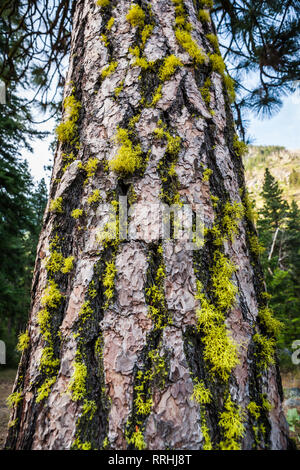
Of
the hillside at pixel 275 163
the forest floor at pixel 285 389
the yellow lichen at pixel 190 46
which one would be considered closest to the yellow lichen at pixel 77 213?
the yellow lichen at pixel 190 46

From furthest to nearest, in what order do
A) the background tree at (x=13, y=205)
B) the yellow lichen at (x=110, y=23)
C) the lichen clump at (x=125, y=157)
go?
the background tree at (x=13, y=205)
the yellow lichen at (x=110, y=23)
the lichen clump at (x=125, y=157)

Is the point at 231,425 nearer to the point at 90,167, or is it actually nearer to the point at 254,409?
the point at 254,409

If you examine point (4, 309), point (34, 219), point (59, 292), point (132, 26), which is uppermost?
point (34, 219)

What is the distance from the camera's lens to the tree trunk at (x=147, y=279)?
24.5 inches

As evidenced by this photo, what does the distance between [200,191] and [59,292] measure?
1.98 ft

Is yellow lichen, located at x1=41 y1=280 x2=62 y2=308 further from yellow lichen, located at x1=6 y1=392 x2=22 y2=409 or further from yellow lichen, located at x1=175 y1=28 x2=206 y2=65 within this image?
yellow lichen, located at x1=175 y1=28 x2=206 y2=65

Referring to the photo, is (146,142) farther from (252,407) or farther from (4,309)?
(4,309)

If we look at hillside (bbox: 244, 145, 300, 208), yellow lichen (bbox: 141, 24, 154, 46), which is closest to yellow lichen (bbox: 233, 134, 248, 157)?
yellow lichen (bbox: 141, 24, 154, 46)

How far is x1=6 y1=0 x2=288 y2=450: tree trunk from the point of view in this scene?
0.62 m

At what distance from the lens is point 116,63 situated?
1004mm

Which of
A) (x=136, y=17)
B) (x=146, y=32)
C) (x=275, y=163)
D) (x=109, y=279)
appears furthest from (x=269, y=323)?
(x=275, y=163)

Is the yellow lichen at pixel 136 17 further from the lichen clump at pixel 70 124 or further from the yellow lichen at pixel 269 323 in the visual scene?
the yellow lichen at pixel 269 323
